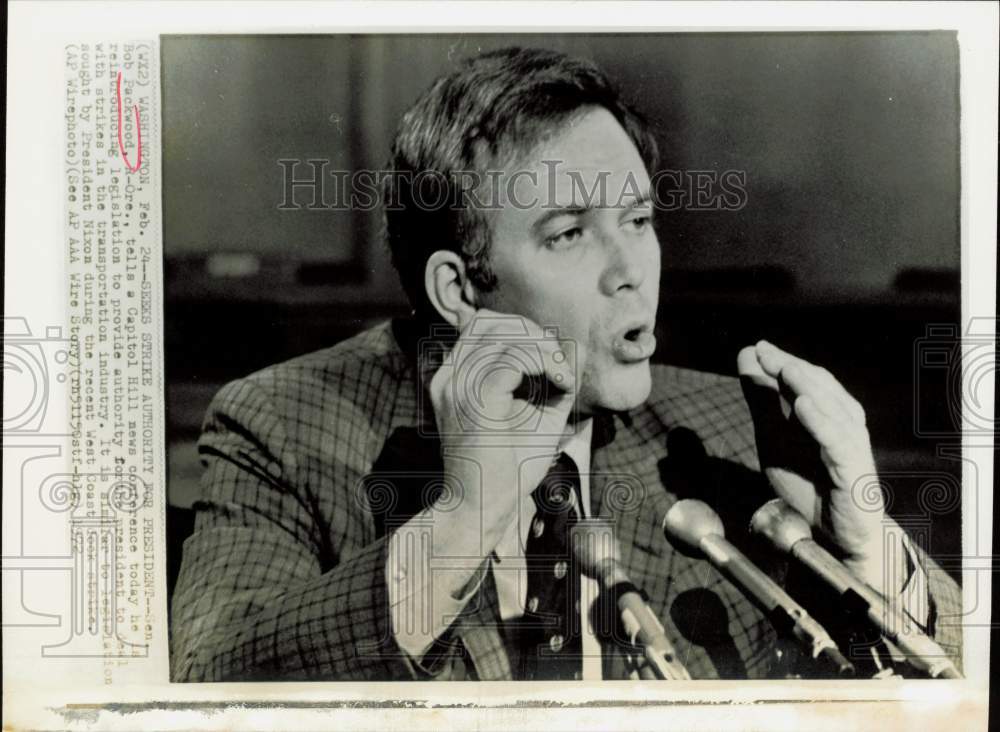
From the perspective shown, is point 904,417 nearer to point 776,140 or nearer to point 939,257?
point 939,257

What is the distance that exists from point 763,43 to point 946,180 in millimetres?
622

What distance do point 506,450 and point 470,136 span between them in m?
0.83

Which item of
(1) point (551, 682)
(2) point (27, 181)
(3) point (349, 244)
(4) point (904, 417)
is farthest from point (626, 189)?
(2) point (27, 181)

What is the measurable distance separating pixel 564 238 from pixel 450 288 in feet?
1.07

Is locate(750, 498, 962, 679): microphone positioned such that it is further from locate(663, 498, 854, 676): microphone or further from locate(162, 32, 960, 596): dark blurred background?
locate(162, 32, 960, 596): dark blurred background

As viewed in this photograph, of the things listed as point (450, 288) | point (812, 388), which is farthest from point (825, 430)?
point (450, 288)

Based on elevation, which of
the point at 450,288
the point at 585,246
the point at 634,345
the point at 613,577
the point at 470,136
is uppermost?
the point at 470,136

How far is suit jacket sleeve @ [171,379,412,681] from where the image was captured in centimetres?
257

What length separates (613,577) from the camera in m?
2.65

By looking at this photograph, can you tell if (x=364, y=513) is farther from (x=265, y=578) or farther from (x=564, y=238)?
(x=564, y=238)

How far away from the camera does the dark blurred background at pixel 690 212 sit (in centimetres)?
264

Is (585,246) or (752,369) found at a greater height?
(585,246)

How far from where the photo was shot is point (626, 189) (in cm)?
262

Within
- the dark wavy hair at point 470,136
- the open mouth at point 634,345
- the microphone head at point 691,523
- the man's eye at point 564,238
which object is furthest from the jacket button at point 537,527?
the man's eye at point 564,238
